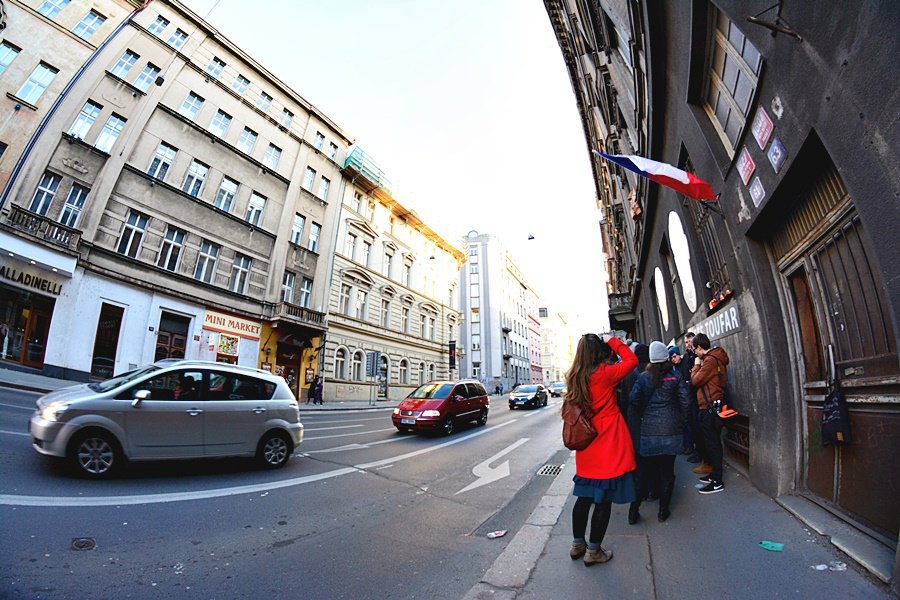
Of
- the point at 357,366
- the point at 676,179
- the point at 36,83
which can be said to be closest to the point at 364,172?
the point at 357,366

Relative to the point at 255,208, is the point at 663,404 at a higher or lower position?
lower

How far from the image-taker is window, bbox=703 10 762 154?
4.52m

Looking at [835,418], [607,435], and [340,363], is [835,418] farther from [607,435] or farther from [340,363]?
[340,363]

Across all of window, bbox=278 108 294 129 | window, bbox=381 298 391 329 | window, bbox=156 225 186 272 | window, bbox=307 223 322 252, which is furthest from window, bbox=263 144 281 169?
window, bbox=381 298 391 329

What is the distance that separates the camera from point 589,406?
3229 millimetres

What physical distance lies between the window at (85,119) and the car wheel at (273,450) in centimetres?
1942

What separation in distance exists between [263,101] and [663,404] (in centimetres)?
3064

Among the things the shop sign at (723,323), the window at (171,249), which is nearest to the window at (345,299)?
the window at (171,249)

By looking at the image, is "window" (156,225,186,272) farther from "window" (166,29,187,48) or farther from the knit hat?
the knit hat

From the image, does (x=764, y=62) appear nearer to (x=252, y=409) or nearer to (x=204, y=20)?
(x=252, y=409)

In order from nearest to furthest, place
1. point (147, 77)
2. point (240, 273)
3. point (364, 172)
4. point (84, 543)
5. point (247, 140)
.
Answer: point (84, 543)
point (147, 77)
point (240, 273)
point (247, 140)
point (364, 172)

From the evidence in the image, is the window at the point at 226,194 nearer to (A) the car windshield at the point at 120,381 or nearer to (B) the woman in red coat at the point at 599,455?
(A) the car windshield at the point at 120,381

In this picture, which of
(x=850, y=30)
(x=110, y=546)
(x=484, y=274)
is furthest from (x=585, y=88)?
(x=484, y=274)

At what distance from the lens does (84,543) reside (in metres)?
3.33
